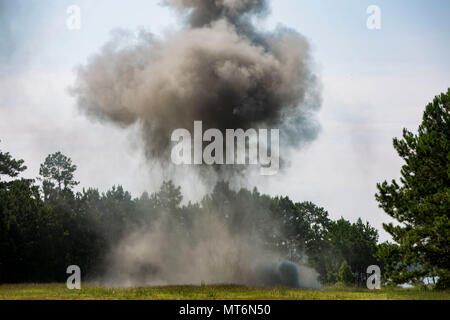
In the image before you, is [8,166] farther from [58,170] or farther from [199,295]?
[199,295]

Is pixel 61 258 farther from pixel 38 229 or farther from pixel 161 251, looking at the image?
pixel 161 251

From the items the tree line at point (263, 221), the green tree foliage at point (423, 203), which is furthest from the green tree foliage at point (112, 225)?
the green tree foliage at point (423, 203)

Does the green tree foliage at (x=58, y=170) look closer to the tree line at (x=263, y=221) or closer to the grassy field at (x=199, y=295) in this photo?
the tree line at (x=263, y=221)

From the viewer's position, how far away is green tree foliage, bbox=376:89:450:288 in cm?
3250

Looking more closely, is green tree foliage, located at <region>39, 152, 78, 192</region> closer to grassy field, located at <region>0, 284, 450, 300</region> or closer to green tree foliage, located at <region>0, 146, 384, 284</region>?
green tree foliage, located at <region>0, 146, 384, 284</region>

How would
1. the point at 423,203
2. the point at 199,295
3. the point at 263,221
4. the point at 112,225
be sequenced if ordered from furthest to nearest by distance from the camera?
the point at 263,221 → the point at 112,225 → the point at 423,203 → the point at 199,295

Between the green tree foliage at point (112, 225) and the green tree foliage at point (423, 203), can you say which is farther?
the green tree foliage at point (112, 225)

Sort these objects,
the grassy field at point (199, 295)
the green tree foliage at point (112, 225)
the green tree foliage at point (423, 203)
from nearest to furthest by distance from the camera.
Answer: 1. the grassy field at point (199, 295)
2. the green tree foliage at point (423, 203)
3. the green tree foliage at point (112, 225)

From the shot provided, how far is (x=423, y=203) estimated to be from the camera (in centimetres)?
3428

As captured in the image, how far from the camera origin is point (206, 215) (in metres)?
54.6

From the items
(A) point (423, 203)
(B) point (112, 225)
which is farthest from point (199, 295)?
(B) point (112, 225)

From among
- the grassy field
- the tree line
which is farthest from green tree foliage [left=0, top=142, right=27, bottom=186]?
the grassy field

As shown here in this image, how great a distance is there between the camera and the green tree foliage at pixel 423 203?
107 ft

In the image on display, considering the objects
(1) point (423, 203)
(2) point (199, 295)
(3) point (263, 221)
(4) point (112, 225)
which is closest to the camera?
(2) point (199, 295)
